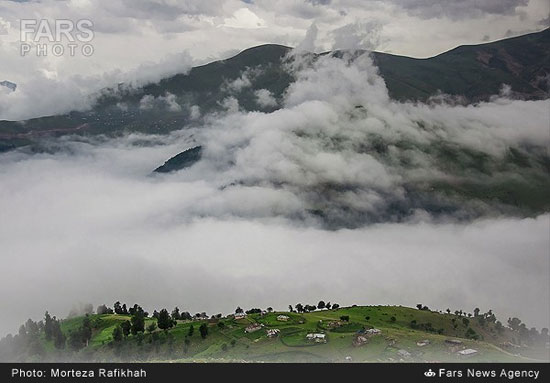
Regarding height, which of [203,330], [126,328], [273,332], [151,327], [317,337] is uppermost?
[126,328]

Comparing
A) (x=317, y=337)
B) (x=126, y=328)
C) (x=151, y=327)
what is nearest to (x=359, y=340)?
(x=317, y=337)

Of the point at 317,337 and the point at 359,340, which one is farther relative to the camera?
the point at 317,337

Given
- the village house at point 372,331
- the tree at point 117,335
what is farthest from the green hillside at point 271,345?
the tree at point 117,335

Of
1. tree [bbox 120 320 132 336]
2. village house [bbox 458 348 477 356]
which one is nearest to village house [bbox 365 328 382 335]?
village house [bbox 458 348 477 356]

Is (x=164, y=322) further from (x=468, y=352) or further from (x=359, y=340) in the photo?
(x=468, y=352)

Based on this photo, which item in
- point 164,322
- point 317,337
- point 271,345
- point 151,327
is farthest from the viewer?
point 164,322

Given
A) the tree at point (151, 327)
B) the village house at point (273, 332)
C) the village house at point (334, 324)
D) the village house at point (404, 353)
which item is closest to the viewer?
the village house at point (404, 353)

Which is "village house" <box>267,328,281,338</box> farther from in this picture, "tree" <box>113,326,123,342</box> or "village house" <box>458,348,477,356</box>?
"village house" <box>458,348,477,356</box>
